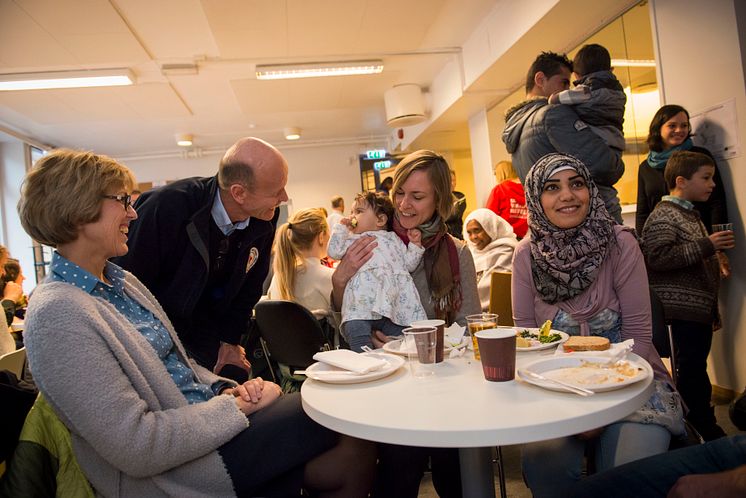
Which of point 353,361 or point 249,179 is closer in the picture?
point 353,361

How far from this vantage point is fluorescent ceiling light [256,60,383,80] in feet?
19.9

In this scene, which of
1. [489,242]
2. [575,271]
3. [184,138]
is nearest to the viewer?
[575,271]

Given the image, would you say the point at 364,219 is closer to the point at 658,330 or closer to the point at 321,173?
the point at 658,330

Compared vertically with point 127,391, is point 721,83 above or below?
above

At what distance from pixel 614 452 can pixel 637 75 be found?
3685 mm

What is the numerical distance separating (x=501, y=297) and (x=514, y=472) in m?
0.82

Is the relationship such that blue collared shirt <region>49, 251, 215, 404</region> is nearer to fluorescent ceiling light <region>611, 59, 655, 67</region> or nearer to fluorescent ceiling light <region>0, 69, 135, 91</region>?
fluorescent ceiling light <region>611, 59, 655, 67</region>

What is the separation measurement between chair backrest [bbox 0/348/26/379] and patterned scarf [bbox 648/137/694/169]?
11.3 ft

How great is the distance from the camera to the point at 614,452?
53.9 inches

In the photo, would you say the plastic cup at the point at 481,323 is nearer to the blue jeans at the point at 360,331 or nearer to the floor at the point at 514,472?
the blue jeans at the point at 360,331

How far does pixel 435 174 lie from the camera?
2.06 metres

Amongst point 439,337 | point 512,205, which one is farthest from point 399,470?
point 512,205

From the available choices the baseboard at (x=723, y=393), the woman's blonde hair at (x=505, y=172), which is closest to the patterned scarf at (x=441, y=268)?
the baseboard at (x=723, y=393)

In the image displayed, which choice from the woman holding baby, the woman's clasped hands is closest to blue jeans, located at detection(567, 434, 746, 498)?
the woman's clasped hands
